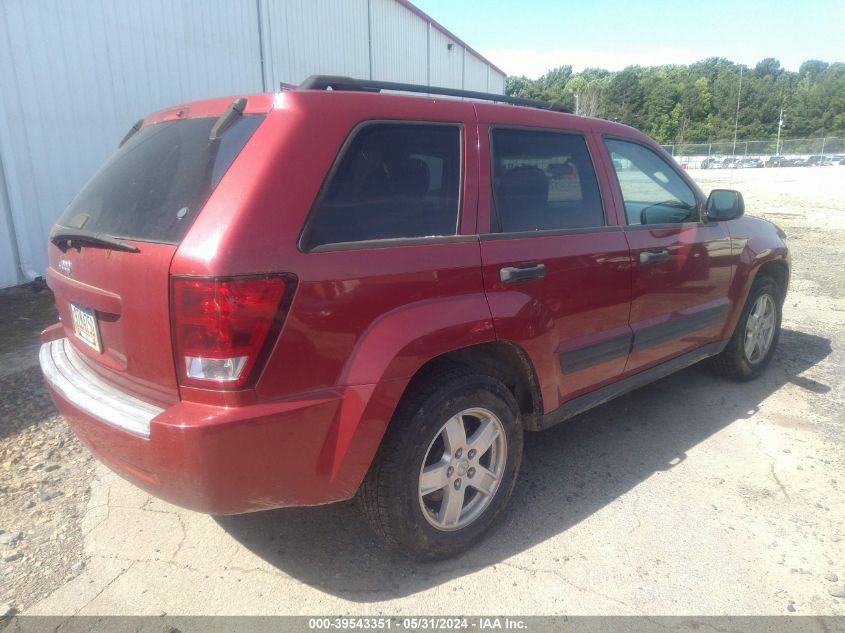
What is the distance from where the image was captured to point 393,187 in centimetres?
230

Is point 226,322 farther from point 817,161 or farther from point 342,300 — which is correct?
point 817,161

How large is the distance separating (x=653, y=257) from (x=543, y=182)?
0.87 m

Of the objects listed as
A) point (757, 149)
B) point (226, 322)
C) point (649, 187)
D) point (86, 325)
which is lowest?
point (86, 325)

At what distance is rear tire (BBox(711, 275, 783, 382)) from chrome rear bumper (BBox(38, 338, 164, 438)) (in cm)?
399

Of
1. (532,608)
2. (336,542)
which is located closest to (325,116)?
(336,542)

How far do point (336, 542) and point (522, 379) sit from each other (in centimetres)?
115

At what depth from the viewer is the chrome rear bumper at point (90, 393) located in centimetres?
207

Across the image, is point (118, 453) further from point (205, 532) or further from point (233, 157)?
point (233, 157)

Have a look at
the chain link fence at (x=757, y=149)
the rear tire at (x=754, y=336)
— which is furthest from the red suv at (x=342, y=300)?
the chain link fence at (x=757, y=149)

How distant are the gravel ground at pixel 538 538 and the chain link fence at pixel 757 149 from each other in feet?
204

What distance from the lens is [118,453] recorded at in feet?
7.13

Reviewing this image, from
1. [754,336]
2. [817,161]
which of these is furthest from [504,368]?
[817,161]

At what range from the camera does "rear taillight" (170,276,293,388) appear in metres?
1.85

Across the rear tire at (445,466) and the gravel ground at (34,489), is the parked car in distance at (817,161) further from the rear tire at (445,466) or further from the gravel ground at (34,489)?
A: the gravel ground at (34,489)
